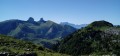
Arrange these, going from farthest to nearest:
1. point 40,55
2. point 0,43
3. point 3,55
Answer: point 0,43 → point 40,55 → point 3,55

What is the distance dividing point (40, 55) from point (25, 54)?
15.0 m

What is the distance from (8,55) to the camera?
74188 mm

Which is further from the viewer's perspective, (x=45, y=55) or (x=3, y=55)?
(x=45, y=55)

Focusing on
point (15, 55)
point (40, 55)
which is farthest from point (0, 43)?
point (15, 55)

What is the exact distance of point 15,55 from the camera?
75.2 meters

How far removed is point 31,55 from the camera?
7725cm

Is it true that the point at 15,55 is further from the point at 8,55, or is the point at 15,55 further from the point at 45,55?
the point at 45,55

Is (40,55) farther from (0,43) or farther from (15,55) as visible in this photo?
(0,43)

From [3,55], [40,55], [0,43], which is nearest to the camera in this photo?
[3,55]

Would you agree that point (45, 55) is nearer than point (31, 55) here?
No

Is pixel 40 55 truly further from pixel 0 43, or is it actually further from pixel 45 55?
pixel 0 43

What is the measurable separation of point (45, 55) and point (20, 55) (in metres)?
19.5

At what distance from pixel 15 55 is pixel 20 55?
6.20ft

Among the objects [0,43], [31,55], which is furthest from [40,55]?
[0,43]
